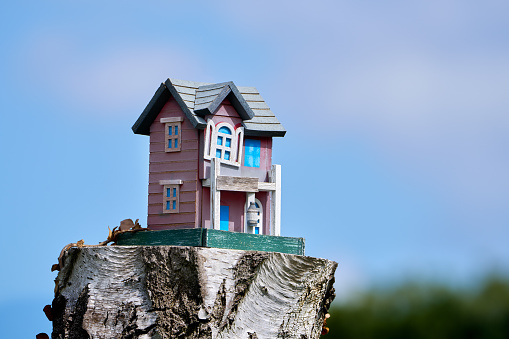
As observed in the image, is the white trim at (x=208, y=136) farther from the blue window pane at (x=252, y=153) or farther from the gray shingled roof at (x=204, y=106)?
the blue window pane at (x=252, y=153)

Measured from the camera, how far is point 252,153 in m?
6.87

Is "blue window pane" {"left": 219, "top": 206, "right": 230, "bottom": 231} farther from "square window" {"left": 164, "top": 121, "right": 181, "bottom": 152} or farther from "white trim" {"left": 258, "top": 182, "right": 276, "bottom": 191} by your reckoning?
"square window" {"left": 164, "top": 121, "right": 181, "bottom": 152}

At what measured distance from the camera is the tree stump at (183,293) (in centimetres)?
540

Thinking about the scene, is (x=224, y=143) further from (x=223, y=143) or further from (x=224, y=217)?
(x=224, y=217)

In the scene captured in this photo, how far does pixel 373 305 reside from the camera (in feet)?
45.7

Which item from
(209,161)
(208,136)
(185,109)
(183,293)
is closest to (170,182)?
(209,161)

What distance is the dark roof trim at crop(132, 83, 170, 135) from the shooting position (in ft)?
21.7

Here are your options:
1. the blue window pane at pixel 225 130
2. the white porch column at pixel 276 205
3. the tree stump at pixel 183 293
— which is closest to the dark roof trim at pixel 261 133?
the blue window pane at pixel 225 130

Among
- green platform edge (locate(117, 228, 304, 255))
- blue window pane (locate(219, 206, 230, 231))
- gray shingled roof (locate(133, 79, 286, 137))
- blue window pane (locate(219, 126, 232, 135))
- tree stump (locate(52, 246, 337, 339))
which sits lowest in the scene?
tree stump (locate(52, 246, 337, 339))

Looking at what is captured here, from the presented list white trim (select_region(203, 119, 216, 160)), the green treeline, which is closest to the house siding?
white trim (select_region(203, 119, 216, 160))

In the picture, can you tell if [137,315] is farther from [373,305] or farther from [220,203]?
[373,305]

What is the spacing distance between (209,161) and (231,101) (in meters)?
0.67

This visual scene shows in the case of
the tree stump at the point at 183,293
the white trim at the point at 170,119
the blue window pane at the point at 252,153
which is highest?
the white trim at the point at 170,119

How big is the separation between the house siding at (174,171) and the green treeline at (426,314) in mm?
7676
